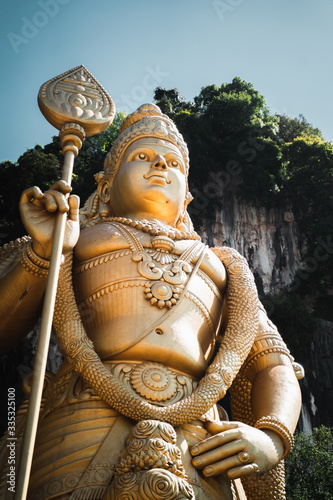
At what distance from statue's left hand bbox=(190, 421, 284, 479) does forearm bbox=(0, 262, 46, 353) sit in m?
1.37

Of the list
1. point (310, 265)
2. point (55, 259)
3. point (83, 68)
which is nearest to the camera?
point (55, 259)

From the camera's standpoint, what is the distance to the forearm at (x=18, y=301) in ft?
11.3

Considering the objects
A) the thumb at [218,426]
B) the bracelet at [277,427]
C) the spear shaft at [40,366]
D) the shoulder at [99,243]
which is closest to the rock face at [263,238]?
the shoulder at [99,243]

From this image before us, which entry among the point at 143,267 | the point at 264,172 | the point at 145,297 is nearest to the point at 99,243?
the point at 143,267

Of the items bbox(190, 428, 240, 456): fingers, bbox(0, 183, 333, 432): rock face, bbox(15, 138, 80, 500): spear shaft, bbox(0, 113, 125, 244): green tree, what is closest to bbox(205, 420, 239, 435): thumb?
bbox(190, 428, 240, 456): fingers

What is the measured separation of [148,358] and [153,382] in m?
0.19

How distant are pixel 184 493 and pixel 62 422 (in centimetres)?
92

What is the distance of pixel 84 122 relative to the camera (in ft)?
12.4

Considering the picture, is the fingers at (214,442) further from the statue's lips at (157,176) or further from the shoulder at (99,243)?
the statue's lips at (157,176)

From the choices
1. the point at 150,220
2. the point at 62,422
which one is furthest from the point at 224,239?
the point at 62,422

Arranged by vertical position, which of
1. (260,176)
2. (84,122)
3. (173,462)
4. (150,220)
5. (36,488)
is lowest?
(36,488)

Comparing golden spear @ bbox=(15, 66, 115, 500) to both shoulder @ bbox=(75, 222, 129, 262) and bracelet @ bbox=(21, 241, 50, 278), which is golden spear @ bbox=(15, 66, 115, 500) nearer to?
bracelet @ bbox=(21, 241, 50, 278)

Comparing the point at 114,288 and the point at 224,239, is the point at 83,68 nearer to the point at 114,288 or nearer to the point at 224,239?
the point at 114,288

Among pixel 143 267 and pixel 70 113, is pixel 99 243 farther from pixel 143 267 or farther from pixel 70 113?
pixel 70 113
